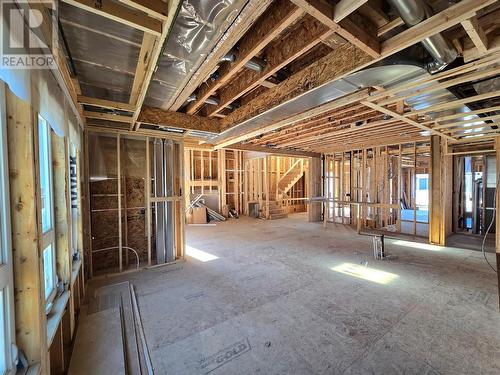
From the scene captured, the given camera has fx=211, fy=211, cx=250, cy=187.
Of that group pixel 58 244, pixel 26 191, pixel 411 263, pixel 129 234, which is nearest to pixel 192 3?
pixel 26 191

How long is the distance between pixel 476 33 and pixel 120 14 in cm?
235

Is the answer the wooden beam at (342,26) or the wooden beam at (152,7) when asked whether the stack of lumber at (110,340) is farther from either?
the wooden beam at (342,26)

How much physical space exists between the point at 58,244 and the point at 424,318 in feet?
12.4

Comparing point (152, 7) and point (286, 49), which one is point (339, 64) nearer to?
point (286, 49)

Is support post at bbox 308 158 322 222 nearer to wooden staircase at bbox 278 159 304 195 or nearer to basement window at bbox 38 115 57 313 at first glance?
wooden staircase at bbox 278 159 304 195

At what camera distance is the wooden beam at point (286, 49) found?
5.39 ft

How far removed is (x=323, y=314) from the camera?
234 cm

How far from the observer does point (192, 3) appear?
1.25 meters

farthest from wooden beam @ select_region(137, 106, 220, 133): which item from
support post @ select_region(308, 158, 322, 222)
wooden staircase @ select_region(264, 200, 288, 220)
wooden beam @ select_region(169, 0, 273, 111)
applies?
wooden staircase @ select_region(264, 200, 288, 220)

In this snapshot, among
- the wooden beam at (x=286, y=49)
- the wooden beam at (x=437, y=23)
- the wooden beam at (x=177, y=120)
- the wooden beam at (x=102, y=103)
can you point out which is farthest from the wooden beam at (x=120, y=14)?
the wooden beam at (x=177, y=120)

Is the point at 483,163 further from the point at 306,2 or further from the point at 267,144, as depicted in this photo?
the point at 306,2

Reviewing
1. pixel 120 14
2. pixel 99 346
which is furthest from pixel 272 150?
pixel 99 346

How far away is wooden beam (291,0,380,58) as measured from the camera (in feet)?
4.12

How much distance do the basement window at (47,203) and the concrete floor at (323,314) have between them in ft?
3.27
